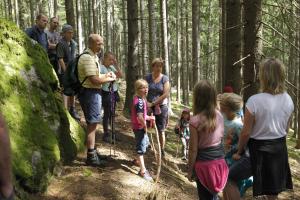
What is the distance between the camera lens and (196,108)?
13.7 ft

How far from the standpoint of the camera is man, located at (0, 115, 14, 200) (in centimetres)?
235

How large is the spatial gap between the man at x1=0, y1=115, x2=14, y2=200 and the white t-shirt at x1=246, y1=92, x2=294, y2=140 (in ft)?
8.78

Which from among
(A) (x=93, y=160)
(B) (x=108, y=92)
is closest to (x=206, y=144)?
(A) (x=93, y=160)

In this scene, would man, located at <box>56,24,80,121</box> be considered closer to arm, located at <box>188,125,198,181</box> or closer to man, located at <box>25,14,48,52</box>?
man, located at <box>25,14,48,52</box>

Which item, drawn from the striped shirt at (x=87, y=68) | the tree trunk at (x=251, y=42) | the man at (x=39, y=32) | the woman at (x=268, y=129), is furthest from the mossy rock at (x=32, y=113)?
the tree trunk at (x=251, y=42)

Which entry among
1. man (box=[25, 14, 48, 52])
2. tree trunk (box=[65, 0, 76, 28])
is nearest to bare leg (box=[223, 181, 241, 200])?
man (box=[25, 14, 48, 52])


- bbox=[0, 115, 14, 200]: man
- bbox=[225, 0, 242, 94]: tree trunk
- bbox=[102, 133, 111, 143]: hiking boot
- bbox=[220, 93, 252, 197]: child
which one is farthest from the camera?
bbox=[102, 133, 111, 143]: hiking boot

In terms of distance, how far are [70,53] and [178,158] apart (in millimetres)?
3432

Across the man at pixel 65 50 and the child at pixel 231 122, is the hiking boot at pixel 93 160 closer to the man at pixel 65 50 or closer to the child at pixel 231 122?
the child at pixel 231 122

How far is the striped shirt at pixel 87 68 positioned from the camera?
19.2 feet

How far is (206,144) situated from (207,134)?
110 mm

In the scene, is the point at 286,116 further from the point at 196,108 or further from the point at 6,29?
the point at 6,29

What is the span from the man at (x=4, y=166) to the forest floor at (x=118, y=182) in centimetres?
253

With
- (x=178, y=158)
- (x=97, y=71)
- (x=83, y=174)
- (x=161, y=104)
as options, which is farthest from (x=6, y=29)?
(x=178, y=158)
